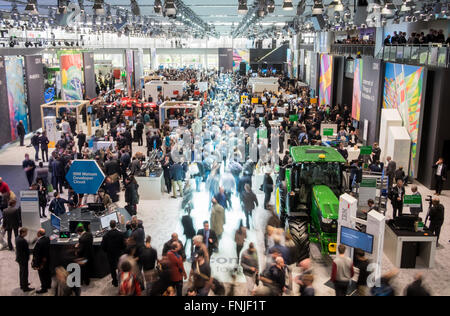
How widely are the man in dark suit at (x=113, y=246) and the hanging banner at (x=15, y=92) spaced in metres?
15.7

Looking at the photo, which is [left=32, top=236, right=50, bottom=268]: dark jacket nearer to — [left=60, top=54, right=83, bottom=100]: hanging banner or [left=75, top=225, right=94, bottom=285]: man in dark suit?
[left=75, top=225, right=94, bottom=285]: man in dark suit

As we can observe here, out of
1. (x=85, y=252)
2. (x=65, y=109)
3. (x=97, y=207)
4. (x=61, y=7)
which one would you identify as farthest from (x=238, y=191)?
(x=65, y=109)

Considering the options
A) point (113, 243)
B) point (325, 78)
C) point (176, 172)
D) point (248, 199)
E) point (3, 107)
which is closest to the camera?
point (113, 243)

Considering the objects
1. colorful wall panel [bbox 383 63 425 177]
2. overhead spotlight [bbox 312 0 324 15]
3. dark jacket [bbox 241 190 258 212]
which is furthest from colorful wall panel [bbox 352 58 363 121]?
dark jacket [bbox 241 190 258 212]

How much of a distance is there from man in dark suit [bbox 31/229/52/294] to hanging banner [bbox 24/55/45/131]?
701 inches

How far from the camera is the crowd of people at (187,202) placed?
24.4ft

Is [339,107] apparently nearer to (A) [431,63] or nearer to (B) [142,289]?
(A) [431,63]

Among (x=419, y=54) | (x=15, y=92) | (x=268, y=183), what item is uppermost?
(x=419, y=54)

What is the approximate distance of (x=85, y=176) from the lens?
10.4 m

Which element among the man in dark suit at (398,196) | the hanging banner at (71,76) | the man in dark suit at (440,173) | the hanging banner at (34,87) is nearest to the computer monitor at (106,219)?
the man in dark suit at (398,196)

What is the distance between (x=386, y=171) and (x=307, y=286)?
8596mm

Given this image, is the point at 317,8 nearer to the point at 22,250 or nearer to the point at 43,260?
the point at 43,260

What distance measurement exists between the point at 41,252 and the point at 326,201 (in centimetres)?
555

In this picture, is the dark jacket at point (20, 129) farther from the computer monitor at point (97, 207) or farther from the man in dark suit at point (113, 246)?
the man in dark suit at point (113, 246)
